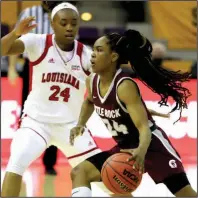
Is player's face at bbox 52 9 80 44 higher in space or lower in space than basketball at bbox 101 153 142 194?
higher

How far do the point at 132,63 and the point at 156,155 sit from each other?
2.20 feet

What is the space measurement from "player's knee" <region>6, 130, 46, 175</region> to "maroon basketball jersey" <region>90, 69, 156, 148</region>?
2.27 feet

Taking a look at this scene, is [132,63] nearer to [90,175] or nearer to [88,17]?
[90,175]

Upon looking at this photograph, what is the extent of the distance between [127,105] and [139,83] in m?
4.61

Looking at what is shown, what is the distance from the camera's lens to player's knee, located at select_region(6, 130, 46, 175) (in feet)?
16.7

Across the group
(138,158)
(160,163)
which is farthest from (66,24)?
(138,158)

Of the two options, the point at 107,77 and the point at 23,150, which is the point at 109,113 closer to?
the point at 107,77

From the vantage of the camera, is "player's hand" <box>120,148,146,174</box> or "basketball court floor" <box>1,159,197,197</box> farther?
"basketball court floor" <box>1,159,197,197</box>

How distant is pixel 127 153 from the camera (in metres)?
4.68

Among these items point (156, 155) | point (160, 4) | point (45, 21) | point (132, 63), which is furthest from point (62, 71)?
point (160, 4)

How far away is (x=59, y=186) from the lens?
7.17 meters

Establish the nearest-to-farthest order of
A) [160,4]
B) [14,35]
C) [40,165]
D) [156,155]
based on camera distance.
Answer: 1. [156,155]
2. [14,35]
3. [40,165]
4. [160,4]

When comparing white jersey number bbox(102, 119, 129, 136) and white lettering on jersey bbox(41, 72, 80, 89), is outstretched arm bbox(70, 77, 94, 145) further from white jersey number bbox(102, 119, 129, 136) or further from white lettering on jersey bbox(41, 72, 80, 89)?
white lettering on jersey bbox(41, 72, 80, 89)

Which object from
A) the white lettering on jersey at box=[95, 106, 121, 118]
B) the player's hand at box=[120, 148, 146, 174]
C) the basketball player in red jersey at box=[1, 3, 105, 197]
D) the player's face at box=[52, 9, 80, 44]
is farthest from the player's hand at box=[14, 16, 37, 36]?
the player's hand at box=[120, 148, 146, 174]
